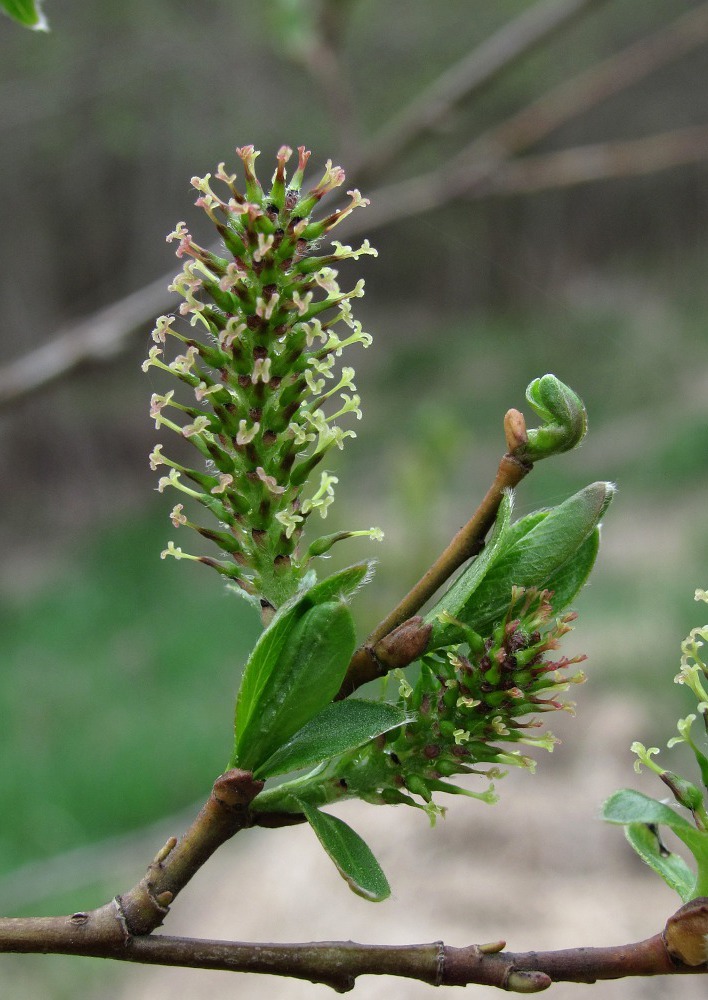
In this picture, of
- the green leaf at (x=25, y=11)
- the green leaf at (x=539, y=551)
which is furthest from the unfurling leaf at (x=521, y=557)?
the green leaf at (x=25, y=11)

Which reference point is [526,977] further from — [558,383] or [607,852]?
[607,852]

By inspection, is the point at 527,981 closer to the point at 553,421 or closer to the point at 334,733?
the point at 334,733

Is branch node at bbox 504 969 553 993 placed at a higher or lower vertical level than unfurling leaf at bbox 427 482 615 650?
lower

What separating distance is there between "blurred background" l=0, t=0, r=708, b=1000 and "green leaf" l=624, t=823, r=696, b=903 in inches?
9.0

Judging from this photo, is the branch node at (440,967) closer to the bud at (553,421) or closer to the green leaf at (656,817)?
the green leaf at (656,817)

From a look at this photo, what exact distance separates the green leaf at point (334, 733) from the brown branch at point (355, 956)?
101mm

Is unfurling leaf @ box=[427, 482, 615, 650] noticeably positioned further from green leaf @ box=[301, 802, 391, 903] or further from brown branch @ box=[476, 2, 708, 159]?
brown branch @ box=[476, 2, 708, 159]

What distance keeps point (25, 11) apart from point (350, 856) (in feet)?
1.81

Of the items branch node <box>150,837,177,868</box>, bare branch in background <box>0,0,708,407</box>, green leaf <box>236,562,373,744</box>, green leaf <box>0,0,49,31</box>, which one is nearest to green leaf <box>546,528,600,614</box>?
green leaf <box>236,562,373,744</box>

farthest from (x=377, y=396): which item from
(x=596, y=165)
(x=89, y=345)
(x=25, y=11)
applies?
(x=25, y=11)

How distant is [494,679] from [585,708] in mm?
4623

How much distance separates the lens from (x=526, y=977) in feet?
1.90

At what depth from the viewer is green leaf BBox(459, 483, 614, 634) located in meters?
0.60

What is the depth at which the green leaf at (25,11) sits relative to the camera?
62 cm
